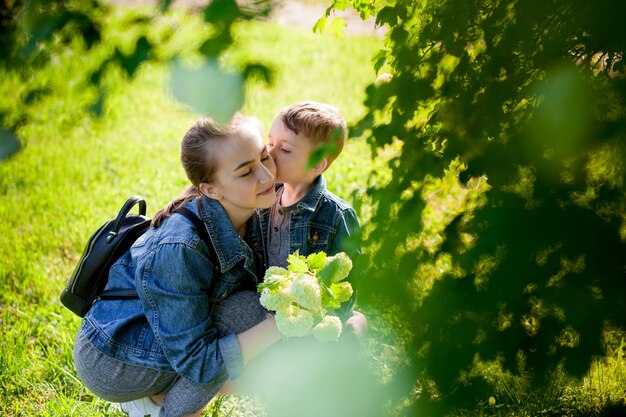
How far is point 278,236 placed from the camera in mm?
2678

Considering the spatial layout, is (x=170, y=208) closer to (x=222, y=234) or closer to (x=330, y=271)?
(x=222, y=234)

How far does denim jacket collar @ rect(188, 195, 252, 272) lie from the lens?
2430 mm

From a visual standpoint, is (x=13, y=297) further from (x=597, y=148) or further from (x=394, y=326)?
(x=597, y=148)

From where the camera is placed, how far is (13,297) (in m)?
3.61

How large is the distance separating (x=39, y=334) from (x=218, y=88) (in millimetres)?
2729

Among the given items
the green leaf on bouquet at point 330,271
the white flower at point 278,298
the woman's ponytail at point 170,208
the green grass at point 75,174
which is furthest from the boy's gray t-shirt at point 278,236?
the green leaf on bouquet at point 330,271

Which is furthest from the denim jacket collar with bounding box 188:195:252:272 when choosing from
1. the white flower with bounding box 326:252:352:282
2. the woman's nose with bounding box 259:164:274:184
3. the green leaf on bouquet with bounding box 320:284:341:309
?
the white flower with bounding box 326:252:352:282

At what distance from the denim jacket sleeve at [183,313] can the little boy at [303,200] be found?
0.41 m

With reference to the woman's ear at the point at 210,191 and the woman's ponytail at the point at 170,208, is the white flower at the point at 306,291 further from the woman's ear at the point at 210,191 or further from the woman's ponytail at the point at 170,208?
the woman's ponytail at the point at 170,208

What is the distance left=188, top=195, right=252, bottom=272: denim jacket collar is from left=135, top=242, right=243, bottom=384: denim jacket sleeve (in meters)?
0.09

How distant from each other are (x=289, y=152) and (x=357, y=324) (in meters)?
0.80

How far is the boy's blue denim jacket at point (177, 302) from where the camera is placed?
2.31 meters

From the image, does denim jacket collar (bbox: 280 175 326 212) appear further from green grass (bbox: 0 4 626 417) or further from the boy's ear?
green grass (bbox: 0 4 626 417)

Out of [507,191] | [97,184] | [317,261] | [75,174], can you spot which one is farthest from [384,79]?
[75,174]
